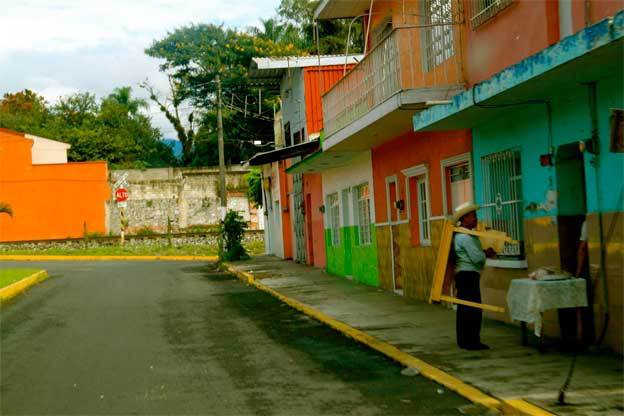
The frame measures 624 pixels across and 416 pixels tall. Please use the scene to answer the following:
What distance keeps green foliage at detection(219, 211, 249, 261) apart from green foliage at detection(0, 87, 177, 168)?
2534 cm

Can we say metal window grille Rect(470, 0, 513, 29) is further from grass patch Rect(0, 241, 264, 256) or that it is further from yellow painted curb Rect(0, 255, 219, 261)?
grass patch Rect(0, 241, 264, 256)

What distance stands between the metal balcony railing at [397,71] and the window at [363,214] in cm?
405

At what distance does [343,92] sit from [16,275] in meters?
11.8

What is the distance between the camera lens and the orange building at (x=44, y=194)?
49.1m

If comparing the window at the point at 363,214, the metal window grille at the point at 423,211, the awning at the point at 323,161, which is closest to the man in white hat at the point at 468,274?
the metal window grille at the point at 423,211

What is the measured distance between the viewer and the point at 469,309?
9.93m

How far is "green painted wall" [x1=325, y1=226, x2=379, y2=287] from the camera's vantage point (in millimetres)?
19672

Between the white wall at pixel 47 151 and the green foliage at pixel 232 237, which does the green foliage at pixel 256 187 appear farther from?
the white wall at pixel 47 151

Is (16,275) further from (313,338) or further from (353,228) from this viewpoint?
(313,338)

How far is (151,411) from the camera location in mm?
7660

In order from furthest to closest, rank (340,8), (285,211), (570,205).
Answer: (285,211)
(340,8)
(570,205)

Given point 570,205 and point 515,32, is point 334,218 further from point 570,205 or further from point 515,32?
point 570,205

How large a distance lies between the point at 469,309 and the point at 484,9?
14.7ft

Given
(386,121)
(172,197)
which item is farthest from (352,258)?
(172,197)
